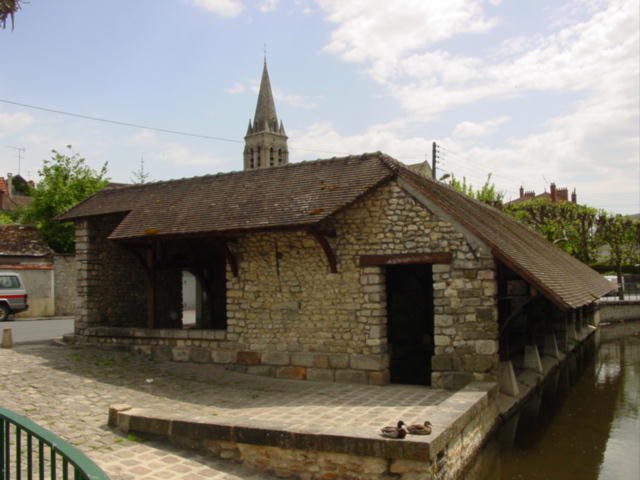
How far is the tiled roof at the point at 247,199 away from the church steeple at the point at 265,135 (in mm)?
37220

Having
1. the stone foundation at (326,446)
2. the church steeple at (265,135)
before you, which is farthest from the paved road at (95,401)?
the church steeple at (265,135)

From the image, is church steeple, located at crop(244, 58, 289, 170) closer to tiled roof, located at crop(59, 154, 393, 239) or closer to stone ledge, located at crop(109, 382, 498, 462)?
tiled roof, located at crop(59, 154, 393, 239)

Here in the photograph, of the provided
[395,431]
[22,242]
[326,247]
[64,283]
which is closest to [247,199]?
[326,247]

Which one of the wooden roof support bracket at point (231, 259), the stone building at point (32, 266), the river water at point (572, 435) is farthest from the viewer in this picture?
the stone building at point (32, 266)

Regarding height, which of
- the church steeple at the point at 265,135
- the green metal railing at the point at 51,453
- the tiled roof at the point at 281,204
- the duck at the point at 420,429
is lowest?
the duck at the point at 420,429

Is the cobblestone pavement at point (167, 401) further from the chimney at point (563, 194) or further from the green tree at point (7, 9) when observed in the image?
the chimney at point (563, 194)

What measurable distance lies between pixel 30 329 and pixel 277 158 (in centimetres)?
3690

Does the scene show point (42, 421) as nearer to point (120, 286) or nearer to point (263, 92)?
point (120, 286)

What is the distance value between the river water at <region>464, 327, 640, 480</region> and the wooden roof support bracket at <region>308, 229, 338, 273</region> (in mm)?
3513

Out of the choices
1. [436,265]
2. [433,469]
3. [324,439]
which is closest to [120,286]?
[436,265]

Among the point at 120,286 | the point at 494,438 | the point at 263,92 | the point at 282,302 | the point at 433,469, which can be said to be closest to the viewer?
the point at 433,469

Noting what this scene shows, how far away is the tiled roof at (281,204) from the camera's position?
8812mm

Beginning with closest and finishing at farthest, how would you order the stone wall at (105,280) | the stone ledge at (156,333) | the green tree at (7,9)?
the green tree at (7,9), the stone ledge at (156,333), the stone wall at (105,280)

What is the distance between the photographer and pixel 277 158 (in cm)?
5100
